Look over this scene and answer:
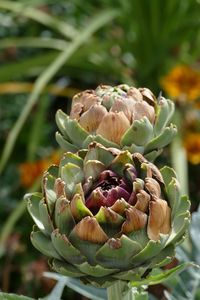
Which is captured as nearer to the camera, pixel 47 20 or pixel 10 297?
pixel 10 297

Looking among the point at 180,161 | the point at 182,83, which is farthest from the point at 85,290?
the point at 182,83

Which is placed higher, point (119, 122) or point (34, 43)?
point (34, 43)

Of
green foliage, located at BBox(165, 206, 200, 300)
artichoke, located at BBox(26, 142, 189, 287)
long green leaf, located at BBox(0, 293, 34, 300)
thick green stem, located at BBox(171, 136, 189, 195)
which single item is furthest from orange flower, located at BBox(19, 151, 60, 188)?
artichoke, located at BBox(26, 142, 189, 287)

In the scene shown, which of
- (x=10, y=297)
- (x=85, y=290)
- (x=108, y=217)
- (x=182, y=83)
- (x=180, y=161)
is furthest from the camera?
(x=182, y=83)

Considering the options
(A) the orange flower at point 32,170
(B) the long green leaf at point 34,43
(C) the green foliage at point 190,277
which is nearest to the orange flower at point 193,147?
(A) the orange flower at point 32,170

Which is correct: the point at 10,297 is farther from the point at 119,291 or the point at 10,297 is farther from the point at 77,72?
the point at 77,72
